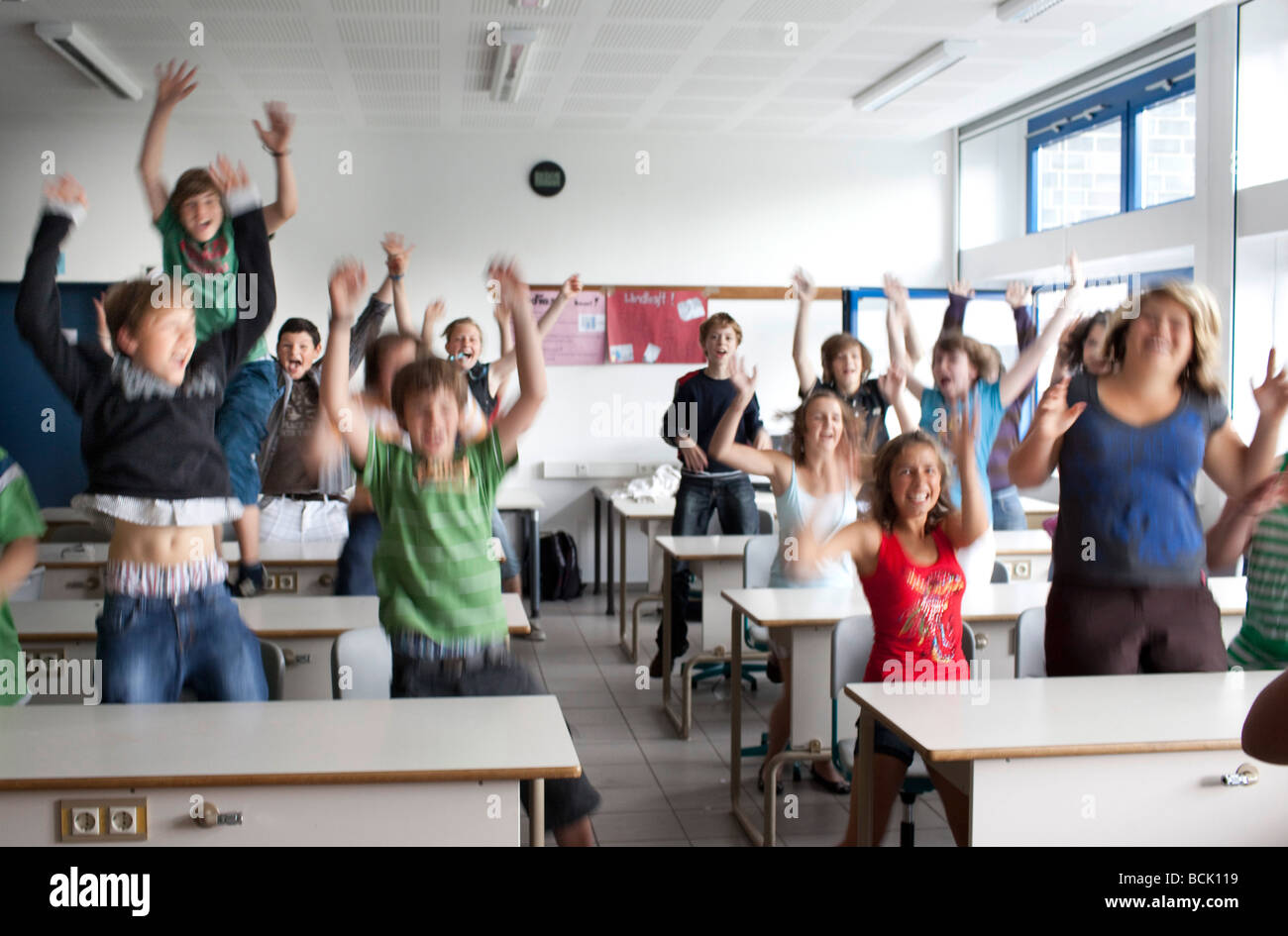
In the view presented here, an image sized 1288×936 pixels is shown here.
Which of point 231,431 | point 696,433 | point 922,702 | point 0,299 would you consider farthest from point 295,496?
point 0,299

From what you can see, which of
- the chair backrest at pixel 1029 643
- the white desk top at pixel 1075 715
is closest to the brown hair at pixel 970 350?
the chair backrest at pixel 1029 643

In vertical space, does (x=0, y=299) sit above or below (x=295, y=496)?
above

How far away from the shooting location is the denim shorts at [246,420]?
409 cm

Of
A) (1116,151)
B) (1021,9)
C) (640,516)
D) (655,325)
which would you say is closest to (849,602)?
(640,516)

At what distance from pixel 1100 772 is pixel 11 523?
6.90ft

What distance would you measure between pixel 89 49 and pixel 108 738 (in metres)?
4.56

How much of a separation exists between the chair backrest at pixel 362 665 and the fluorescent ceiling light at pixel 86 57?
3.98m

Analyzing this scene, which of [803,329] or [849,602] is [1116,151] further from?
[849,602]

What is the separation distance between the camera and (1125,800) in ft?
6.44

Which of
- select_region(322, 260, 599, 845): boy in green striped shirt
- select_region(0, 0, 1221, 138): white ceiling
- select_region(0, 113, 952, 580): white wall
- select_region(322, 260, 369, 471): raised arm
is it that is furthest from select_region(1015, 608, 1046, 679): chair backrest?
select_region(0, 113, 952, 580): white wall

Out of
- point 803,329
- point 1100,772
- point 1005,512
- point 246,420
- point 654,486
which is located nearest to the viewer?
point 1100,772

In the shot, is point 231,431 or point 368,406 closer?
point 368,406

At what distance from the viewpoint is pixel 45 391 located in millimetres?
7070
